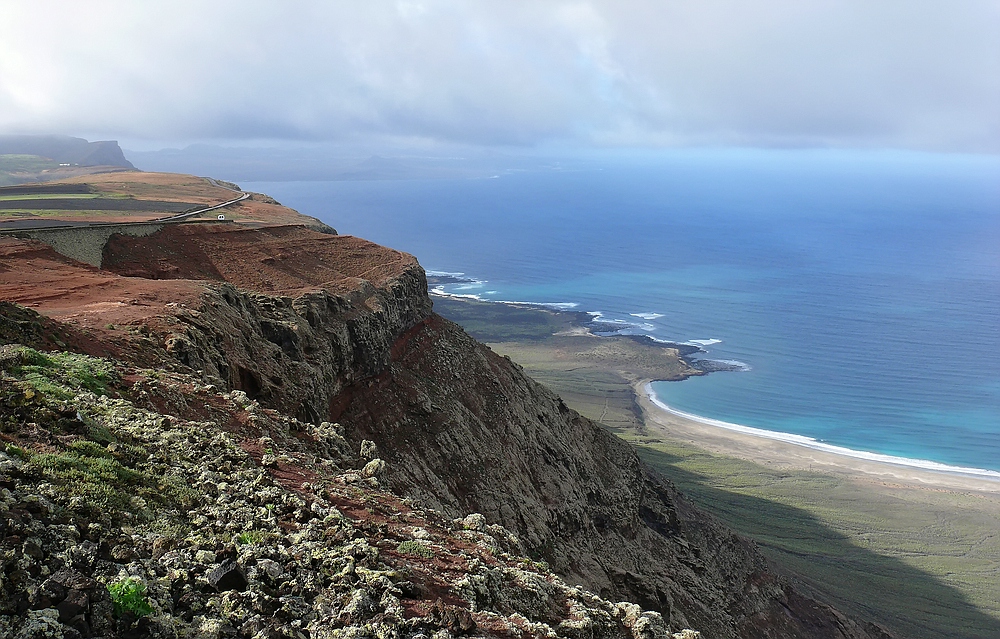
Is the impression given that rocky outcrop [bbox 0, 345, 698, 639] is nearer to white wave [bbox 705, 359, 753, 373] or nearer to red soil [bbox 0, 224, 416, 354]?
red soil [bbox 0, 224, 416, 354]

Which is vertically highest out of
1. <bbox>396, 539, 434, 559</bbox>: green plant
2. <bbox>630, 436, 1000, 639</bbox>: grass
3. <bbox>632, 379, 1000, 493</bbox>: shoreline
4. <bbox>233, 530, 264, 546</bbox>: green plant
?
<bbox>233, 530, 264, 546</bbox>: green plant

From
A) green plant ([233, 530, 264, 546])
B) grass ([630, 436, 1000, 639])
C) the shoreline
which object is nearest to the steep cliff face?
grass ([630, 436, 1000, 639])

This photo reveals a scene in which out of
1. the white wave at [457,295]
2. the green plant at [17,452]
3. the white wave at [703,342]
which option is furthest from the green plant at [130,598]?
the white wave at [457,295]

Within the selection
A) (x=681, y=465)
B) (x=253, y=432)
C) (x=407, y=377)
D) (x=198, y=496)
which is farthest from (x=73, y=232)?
(x=681, y=465)

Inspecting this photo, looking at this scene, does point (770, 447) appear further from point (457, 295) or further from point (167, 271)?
point (457, 295)

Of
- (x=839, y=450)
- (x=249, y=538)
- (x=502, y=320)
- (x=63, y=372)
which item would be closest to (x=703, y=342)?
(x=502, y=320)

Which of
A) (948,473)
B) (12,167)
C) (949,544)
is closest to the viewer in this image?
(949,544)

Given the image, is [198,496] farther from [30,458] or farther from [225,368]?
[225,368]
